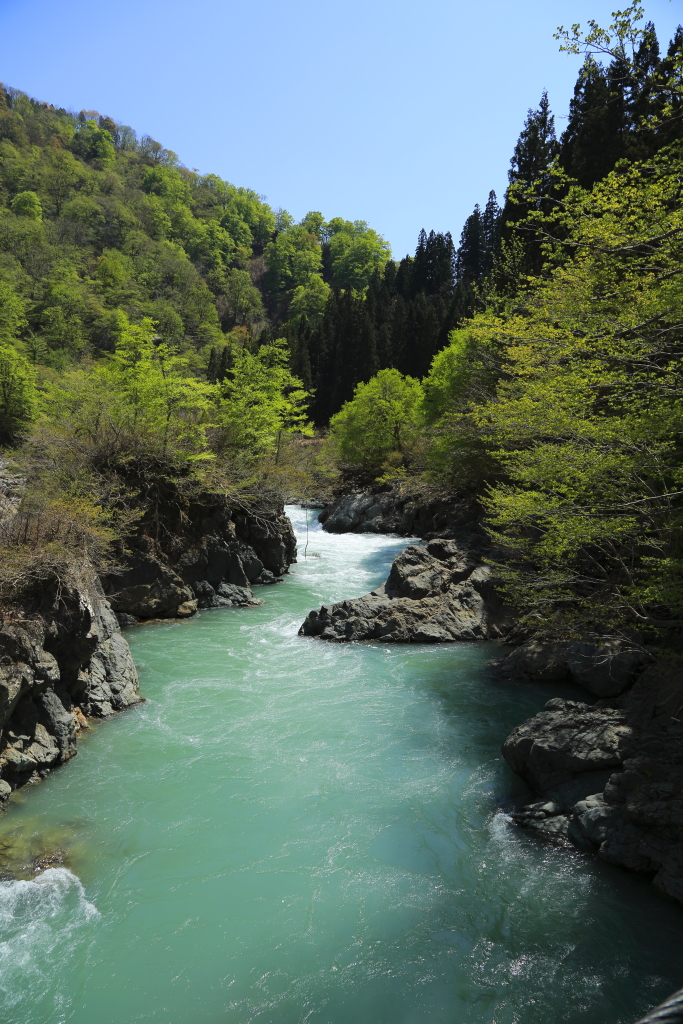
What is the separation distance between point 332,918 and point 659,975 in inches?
116

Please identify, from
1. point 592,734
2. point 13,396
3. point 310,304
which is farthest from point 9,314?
point 310,304

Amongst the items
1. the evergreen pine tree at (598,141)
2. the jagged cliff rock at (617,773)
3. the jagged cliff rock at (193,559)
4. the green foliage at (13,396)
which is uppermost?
the evergreen pine tree at (598,141)

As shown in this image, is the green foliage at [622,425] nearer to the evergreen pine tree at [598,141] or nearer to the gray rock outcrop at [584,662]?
the gray rock outcrop at [584,662]

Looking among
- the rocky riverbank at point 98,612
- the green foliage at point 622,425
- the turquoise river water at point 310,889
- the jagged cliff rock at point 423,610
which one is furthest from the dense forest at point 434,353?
the turquoise river water at point 310,889

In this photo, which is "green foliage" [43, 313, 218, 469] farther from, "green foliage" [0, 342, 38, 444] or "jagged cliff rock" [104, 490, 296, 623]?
"green foliage" [0, 342, 38, 444]

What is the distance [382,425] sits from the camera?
34.0m

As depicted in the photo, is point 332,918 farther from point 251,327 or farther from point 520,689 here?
point 251,327

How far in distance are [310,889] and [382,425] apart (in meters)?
29.7

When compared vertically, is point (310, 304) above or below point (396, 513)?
above

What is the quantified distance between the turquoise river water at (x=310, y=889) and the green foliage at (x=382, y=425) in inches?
957

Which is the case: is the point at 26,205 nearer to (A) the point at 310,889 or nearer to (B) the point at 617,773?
(A) the point at 310,889

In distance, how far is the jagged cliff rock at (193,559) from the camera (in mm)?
13953

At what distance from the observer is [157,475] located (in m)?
15.1

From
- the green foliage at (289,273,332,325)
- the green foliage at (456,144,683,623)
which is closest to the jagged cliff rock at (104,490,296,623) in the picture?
the green foliage at (456,144,683,623)
